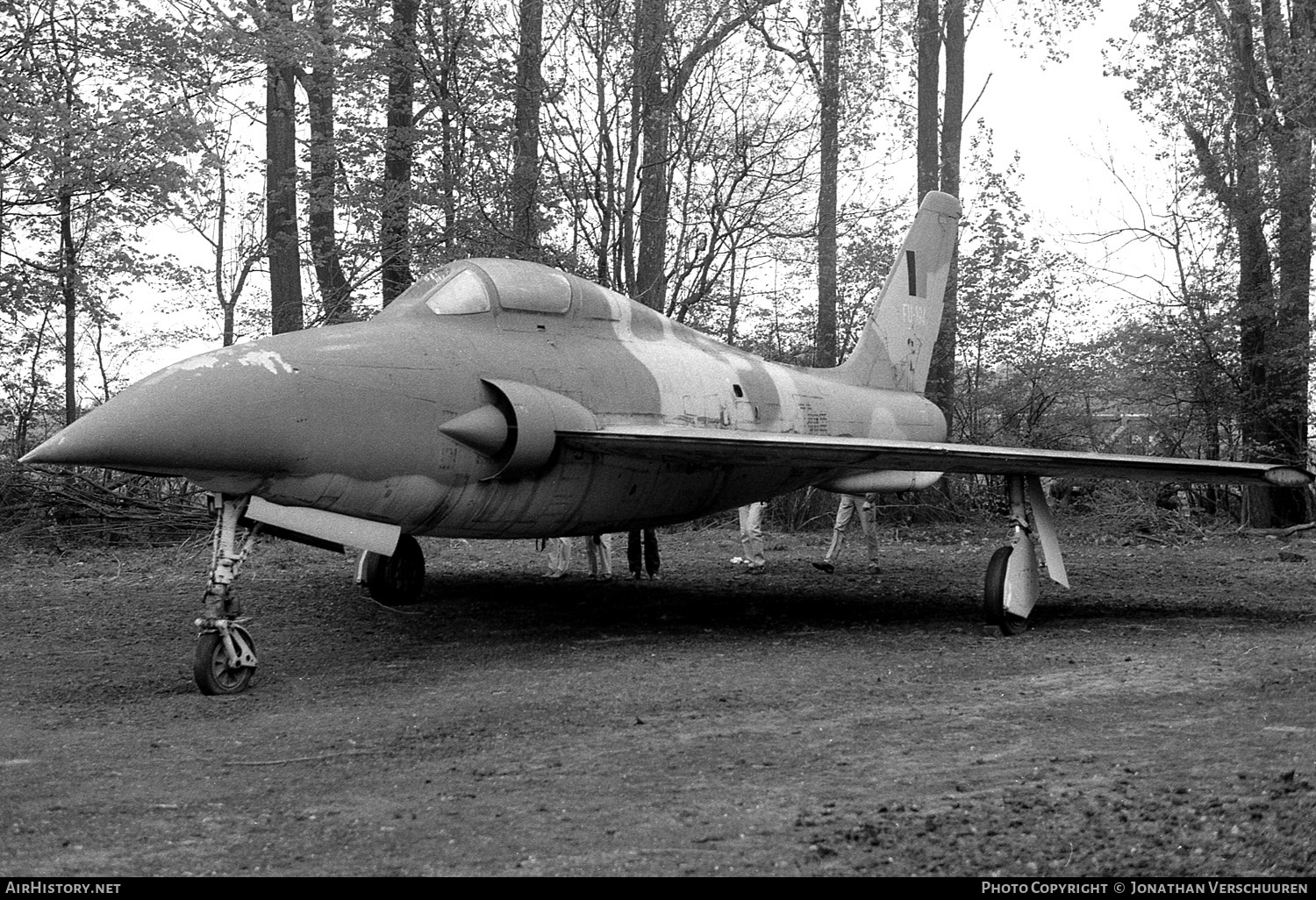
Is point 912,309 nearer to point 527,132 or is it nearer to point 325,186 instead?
point 527,132

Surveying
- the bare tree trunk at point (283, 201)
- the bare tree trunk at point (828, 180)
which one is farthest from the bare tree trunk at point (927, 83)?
the bare tree trunk at point (283, 201)

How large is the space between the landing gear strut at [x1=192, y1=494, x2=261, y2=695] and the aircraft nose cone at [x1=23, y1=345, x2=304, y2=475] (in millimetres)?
516

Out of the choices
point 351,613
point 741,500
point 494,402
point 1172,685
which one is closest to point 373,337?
point 494,402

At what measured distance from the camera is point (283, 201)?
1919cm

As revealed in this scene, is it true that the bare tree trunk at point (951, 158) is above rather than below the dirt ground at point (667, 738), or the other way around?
above

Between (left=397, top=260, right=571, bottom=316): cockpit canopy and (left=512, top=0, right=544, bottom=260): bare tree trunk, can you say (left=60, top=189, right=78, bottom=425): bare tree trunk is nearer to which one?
(left=512, top=0, right=544, bottom=260): bare tree trunk

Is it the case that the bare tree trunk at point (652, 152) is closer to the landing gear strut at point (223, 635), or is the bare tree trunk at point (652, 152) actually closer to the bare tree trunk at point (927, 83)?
the bare tree trunk at point (927, 83)

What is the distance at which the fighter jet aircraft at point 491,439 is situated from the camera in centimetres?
719

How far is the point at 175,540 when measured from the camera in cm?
1596

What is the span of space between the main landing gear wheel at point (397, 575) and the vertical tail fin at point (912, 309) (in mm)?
5255

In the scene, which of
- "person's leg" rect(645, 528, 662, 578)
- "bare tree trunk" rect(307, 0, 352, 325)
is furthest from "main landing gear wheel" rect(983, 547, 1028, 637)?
"bare tree trunk" rect(307, 0, 352, 325)

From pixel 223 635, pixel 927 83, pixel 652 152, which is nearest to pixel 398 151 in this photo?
pixel 652 152

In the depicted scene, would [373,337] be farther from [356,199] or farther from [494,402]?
[356,199]

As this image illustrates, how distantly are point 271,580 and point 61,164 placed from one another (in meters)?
5.25
